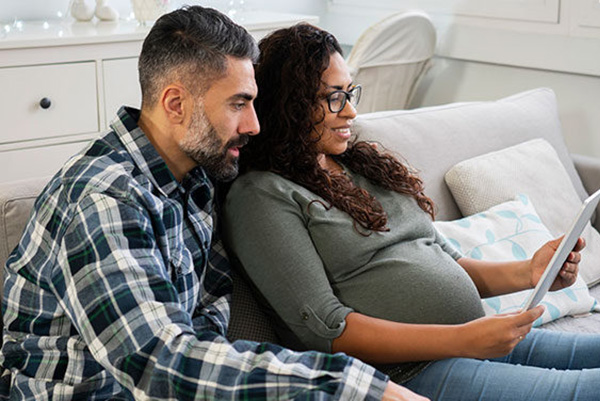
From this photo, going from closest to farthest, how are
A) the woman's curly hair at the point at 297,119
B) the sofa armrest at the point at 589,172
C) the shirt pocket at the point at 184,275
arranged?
the shirt pocket at the point at 184,275 < the woman's curly hair at the point at 297,119 < the sofa armrest at the point at 589,172

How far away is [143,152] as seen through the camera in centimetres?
129

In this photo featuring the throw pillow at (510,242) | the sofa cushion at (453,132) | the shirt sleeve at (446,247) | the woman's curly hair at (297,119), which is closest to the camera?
the woman's curly hair at (297,119)

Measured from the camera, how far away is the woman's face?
61.6 inches

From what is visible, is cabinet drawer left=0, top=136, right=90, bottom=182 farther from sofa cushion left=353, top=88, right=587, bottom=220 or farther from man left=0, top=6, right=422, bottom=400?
man left=0, top=6, right=422, bottom=400

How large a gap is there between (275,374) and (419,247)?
597 mm

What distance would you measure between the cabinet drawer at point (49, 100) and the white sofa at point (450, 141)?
46.7 inches

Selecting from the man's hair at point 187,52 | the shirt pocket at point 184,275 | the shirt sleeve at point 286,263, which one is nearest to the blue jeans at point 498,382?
the shirt sleeve at point 286,263

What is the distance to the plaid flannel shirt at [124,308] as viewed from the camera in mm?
1060

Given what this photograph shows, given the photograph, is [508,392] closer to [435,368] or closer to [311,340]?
[435,368]

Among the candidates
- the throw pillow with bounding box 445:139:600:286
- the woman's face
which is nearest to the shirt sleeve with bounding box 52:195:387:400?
the woman's face

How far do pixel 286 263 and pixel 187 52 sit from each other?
1.29 feet

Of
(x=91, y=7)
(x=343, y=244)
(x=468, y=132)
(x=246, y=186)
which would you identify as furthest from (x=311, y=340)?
(x=91, y=7)

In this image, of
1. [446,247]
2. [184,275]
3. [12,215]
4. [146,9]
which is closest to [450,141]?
[446,247]

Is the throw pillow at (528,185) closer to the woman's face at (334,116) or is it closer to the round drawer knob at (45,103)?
the woman's face at (334,116)
